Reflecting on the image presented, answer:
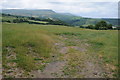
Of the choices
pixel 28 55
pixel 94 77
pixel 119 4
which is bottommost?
pixel 94 77

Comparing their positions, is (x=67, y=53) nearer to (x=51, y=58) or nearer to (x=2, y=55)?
(x=51, y=58)

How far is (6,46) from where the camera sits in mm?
16641

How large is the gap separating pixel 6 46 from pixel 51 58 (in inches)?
198

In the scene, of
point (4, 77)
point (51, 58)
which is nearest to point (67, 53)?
point (51, 58)

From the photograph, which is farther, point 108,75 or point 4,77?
point 108,75

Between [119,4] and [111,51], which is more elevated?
[119,4]

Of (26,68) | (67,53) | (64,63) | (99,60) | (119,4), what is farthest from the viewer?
(119,4)

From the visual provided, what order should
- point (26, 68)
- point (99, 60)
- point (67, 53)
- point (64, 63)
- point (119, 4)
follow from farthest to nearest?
point (119, 4) → point (67, 53) → point (99, 60) → point (64, 63) → point (26, 68)

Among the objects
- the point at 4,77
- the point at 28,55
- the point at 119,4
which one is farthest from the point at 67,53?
the point at 119,4

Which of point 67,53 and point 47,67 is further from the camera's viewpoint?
point 67,53

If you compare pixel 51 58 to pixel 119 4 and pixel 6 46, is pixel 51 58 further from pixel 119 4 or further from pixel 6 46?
pixel 119 4

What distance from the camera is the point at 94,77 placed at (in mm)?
10852

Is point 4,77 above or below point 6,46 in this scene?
below

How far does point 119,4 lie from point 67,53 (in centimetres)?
1753
